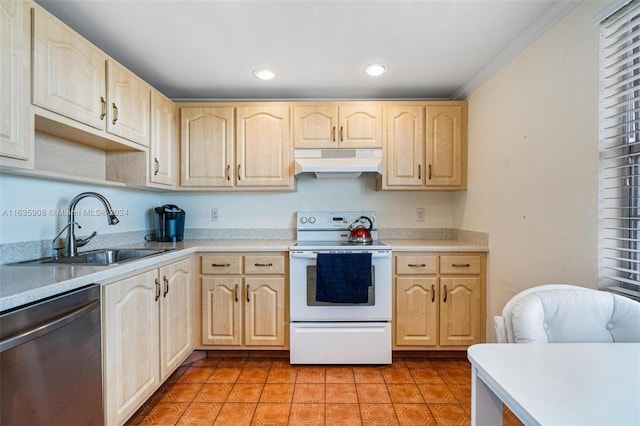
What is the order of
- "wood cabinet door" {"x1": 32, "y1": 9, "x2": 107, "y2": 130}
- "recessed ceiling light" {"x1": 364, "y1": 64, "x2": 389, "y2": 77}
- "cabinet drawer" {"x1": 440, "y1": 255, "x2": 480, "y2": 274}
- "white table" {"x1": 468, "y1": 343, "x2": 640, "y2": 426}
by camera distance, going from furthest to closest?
1. "cabinet drawer" {"x1": 440, "y1": 255, "x2": 480, "y2": 274}
2. "recessed ceiling light" {"x1": 364, "y1": 64, "x2": 389, "y2": 77}
3. "wood cabinet door" {"x1": 32, "y1": 9, "x2": 107, "y2": 130}
4. "white table" {"x1": 468, "y1": 343, "x2": 640, "y2": 426}

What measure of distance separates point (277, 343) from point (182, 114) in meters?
2.07

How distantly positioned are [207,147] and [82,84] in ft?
3.45

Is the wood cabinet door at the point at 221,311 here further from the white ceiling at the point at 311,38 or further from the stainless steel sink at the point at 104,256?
the white ceiling at the point at 311,38

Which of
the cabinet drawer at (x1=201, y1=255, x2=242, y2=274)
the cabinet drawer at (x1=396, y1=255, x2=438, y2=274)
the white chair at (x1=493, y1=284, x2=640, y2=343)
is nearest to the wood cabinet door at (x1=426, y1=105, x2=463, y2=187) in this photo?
the cabinet drawer at (x1=396, y1=255, x2=438, y2=274)

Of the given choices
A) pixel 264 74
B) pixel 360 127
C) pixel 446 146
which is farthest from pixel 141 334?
pixel 446 146

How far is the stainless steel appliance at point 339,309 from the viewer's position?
85.5 inches

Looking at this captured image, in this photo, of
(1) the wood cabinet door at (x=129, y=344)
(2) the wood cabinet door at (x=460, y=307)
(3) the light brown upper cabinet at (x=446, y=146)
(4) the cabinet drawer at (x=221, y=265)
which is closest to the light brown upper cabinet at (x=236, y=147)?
(4) the cabinet drawer at (x=221, y=265)

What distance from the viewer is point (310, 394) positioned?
1.88 meters

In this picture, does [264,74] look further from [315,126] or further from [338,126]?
[338,126]

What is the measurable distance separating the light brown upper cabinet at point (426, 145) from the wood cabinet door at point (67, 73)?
2.02 m

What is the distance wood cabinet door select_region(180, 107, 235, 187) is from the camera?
2.53m

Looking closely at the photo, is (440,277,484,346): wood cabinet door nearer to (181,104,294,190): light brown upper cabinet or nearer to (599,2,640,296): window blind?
(599,2,640,296): window blind

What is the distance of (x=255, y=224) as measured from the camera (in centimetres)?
284

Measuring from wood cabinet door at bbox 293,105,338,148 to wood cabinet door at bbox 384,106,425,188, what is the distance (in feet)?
1.58
